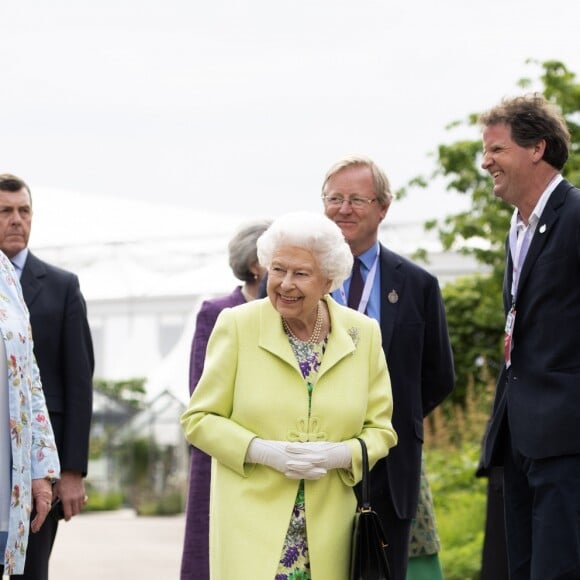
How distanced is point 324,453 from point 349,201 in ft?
5.29

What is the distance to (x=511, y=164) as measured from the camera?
5621 millimetres

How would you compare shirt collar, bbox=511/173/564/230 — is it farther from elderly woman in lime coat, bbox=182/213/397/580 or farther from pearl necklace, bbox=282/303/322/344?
pearl necklace, bbox=282/303/322/344

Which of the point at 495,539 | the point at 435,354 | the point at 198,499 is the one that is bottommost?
the point at 495,539

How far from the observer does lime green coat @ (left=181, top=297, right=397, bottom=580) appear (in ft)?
16.2

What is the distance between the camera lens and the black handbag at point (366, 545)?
4902 mm

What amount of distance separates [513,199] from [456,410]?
11323mm

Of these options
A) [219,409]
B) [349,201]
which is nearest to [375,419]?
[219,409]

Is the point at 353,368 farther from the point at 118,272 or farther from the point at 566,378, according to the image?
the point at 118,272

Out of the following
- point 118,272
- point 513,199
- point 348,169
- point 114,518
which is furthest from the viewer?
point 118,272

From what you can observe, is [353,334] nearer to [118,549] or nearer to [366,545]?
[366,545]

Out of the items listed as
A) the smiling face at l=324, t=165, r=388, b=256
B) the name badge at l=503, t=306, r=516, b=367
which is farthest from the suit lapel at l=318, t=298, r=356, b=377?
the smiling face at l=324, t=165, r=388, b=256

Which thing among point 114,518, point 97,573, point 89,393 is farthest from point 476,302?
point 89,393

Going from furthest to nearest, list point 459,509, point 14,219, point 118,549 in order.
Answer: point 118,549
point 459,509
point 14,219

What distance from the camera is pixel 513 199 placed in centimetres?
568
